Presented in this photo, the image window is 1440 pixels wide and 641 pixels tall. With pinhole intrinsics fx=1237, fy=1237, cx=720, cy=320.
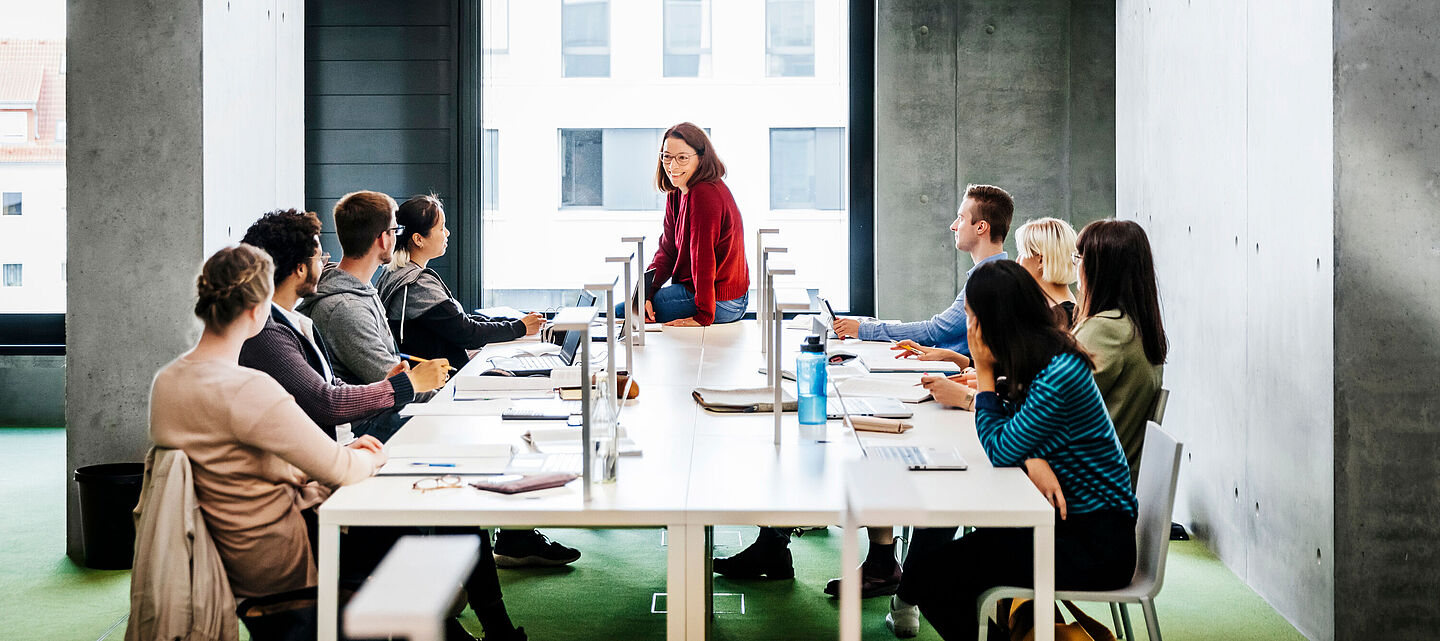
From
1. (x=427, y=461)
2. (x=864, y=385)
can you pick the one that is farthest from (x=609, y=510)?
(x=864, y=385)

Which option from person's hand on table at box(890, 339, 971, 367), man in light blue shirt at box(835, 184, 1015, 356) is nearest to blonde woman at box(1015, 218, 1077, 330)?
man in light blue shirt at box(835, 184, 1015, 356)

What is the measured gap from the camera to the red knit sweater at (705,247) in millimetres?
5152

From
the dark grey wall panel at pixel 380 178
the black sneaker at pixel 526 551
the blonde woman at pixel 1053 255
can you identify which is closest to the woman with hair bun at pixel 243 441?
the black sneaker at pixel 526 551

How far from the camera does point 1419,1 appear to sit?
3285 millimetres

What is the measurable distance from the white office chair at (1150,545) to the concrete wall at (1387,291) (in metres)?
0.91

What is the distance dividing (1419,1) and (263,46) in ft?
12.8

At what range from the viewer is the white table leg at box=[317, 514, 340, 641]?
7.13 ft

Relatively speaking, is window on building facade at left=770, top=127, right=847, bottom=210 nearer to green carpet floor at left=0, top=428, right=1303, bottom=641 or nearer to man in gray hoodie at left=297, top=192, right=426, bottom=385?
green carpet floor at left=0, top=428, right=1303, bottom=641

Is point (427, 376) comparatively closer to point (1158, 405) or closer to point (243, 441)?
point (243, 441)

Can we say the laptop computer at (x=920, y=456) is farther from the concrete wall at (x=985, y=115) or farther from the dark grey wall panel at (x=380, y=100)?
the dark grey wall panel at (x=380, y=100)

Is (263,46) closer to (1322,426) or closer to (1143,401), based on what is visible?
(1143,401)

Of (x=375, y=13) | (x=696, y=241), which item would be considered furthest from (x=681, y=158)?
(x=375, y=13)

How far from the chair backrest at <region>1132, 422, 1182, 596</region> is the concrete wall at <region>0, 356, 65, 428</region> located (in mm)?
6524

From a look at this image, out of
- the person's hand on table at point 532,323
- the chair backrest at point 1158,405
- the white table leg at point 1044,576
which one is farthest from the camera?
the person's hand on table at point 532,323
